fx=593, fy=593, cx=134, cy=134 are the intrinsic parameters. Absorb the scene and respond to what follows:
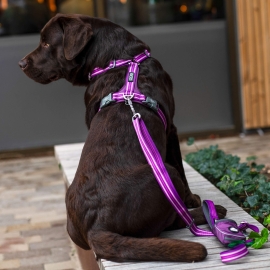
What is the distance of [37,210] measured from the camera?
195 inches

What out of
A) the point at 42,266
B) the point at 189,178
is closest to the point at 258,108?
the point at 189,178

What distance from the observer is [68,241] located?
13.9 feet

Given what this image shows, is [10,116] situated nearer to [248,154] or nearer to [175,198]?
[248,154]

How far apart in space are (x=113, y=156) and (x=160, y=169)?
0.21 m

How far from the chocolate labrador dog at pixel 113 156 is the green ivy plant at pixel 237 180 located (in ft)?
1.44

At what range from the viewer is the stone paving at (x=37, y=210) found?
3.95m

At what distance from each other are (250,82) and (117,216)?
16.5ft

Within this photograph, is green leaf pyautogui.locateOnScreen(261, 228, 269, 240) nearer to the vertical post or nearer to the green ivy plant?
the green ivy plant

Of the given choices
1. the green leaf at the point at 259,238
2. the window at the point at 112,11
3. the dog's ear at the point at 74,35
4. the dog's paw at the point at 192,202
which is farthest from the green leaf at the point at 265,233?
the window at the point at 112,11

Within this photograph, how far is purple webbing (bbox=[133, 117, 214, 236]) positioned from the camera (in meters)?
2.37

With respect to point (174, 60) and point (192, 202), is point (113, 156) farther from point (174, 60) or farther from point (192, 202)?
point (174, 60)

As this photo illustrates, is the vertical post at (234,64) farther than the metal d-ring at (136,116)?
Yes

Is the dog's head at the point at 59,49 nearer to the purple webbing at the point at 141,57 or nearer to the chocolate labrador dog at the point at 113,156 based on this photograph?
the chocolate labrador dog at the point at 113,156

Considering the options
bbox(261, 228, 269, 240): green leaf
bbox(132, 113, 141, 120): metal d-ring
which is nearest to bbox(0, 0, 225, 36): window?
bbox(132, 113, 141, 120): metal d-ring
